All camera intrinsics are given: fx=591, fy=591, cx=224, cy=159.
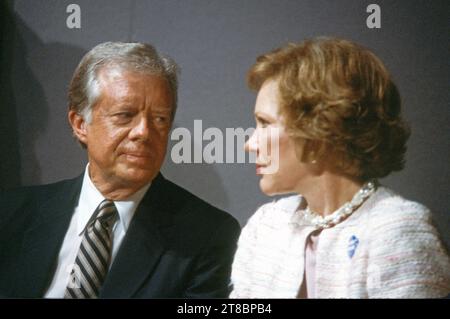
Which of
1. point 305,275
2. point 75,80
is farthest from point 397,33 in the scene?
point 75,80

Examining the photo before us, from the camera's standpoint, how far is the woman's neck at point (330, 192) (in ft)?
6.38

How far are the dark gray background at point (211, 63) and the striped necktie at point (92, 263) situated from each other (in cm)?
24

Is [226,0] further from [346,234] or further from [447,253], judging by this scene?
[447,253]

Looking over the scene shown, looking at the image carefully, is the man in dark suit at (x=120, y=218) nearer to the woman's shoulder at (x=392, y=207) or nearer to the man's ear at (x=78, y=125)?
the man's ear at (x=78, y=125)

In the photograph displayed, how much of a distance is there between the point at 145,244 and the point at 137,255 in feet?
0.15

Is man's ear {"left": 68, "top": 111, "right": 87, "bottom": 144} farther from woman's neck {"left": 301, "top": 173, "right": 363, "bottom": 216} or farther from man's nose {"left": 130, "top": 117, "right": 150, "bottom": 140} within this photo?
woman's neck {"left": 301, "top": 173, "right": 363, "bottom": 216}

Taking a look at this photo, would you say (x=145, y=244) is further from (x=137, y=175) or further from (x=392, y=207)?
(x=392, y=207)

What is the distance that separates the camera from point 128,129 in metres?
2.00

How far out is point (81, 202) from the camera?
6.78ft

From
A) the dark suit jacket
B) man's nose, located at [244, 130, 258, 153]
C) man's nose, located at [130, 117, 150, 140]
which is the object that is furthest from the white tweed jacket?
man's nose, located at [130, 117, 150, 140]

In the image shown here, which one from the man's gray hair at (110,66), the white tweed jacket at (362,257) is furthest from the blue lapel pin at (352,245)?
the man's gray hair at (110,66)

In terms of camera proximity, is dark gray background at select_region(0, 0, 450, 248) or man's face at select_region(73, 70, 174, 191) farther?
dark gray background at select_region(0, 0, 450, 248)

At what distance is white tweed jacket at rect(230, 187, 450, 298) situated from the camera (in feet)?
6.07
